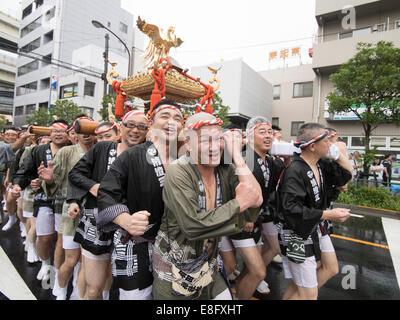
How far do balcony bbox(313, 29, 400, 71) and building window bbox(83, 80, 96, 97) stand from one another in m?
19.9

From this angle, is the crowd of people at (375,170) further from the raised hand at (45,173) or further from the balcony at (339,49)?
the raised hand at (45,173)

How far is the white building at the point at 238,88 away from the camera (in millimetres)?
19281

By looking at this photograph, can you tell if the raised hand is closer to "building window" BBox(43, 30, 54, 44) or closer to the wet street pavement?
the wet street pavement

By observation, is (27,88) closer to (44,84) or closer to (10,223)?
(44,84)

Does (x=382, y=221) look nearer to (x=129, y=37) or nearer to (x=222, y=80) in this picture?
(x=222, y=80)

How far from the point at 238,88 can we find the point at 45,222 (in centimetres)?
1786

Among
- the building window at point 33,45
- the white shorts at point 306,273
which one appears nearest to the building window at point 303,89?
the white shorts at point 306,273

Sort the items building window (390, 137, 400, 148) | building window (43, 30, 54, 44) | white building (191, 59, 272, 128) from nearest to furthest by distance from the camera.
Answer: building window (390, 137, 400, 148)
white building (191, 59, 272, 128)
building window (43, 30, 54, 44)

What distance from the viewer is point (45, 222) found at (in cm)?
326

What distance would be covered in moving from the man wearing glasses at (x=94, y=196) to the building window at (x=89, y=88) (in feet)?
80.6

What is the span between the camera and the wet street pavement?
309 cm

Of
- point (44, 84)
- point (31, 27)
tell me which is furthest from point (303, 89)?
point (31, 27)

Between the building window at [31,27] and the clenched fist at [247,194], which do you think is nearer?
the clenched fist at [247,194]

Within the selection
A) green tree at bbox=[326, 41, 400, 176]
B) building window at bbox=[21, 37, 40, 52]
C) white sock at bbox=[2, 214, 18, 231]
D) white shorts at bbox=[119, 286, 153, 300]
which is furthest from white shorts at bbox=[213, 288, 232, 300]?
building window at bbox=[21, 37, 40, 52]
